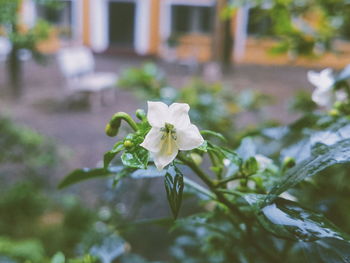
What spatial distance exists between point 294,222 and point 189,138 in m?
0.16

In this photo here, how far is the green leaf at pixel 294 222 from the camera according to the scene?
18.7 inches

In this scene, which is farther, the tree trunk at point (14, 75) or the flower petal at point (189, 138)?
the tree trunk at point (14, 75)

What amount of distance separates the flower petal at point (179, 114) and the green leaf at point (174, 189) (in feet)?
0.22

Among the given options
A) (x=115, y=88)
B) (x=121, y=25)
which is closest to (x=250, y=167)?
(x=115, y=88)

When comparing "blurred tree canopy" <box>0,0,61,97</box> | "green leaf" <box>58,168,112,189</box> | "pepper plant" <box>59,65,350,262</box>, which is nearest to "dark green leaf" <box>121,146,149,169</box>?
"pepper plant" <box>59,65,350,262</box>

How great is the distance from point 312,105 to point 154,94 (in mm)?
730

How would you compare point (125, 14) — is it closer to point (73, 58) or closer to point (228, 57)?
point (228, 57)

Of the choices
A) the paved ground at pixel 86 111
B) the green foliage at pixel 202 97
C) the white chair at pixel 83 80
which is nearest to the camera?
the green foliage at pixel 202 97

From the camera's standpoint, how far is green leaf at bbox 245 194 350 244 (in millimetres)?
474

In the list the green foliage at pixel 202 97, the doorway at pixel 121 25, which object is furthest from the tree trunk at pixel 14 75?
the doorway at pixel 121 25

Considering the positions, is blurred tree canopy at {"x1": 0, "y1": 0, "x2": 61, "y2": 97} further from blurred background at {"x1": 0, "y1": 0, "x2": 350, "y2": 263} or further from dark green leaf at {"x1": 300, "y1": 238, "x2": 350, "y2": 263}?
dark green leaf at {"x1": 300, "y1": 238, "x2": 350, "y2": 263}

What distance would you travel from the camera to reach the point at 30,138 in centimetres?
275

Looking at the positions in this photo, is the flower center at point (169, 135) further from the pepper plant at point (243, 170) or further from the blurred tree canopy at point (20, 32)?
the blurred tree canopy at point (20, 32)

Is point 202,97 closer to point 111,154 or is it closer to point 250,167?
point 250,167
